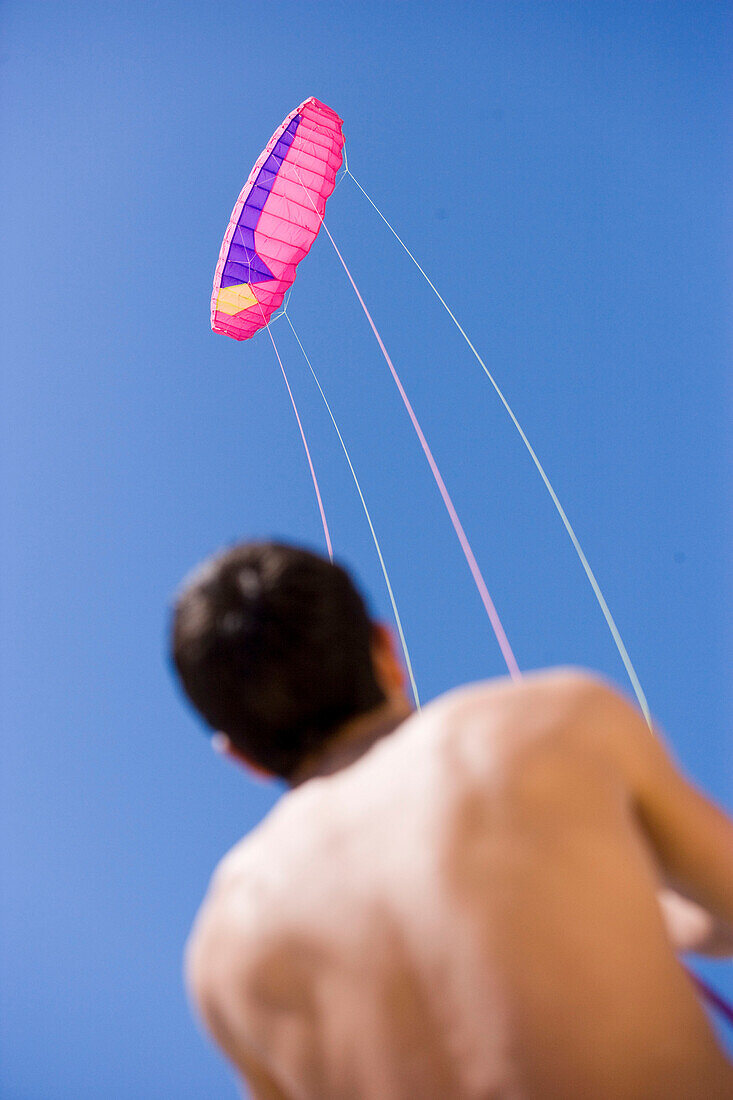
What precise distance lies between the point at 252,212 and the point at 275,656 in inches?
226

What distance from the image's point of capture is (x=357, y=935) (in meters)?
0.92

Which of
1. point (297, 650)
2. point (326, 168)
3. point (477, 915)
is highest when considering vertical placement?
point (326, 168)

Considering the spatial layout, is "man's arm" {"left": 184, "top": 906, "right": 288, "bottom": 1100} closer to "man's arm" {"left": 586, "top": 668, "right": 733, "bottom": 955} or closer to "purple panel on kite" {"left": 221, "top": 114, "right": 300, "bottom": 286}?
"man's arm" {"left": 586, "top": 668, "right": 733, "bottom": 955}

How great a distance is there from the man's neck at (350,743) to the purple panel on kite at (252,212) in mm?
5577

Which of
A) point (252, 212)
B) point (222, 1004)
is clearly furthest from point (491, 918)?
point (252, 212)

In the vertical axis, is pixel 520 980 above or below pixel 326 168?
below

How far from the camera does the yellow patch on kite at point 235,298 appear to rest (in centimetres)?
634

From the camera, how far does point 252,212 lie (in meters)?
6.02

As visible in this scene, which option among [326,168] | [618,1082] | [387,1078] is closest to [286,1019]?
[387,1078]

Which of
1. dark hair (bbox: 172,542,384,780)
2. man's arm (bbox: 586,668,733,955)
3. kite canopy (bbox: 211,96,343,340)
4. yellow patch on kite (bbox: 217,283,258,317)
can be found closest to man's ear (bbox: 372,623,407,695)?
dark hair (bbox: 172,542,384,780)

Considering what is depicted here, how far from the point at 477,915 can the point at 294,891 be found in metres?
0.23

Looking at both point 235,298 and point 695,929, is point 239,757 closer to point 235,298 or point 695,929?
point 695,929

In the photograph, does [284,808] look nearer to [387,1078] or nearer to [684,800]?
[387,1078]

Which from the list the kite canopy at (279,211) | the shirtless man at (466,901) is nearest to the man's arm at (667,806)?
the shirtless man at (466,901)
